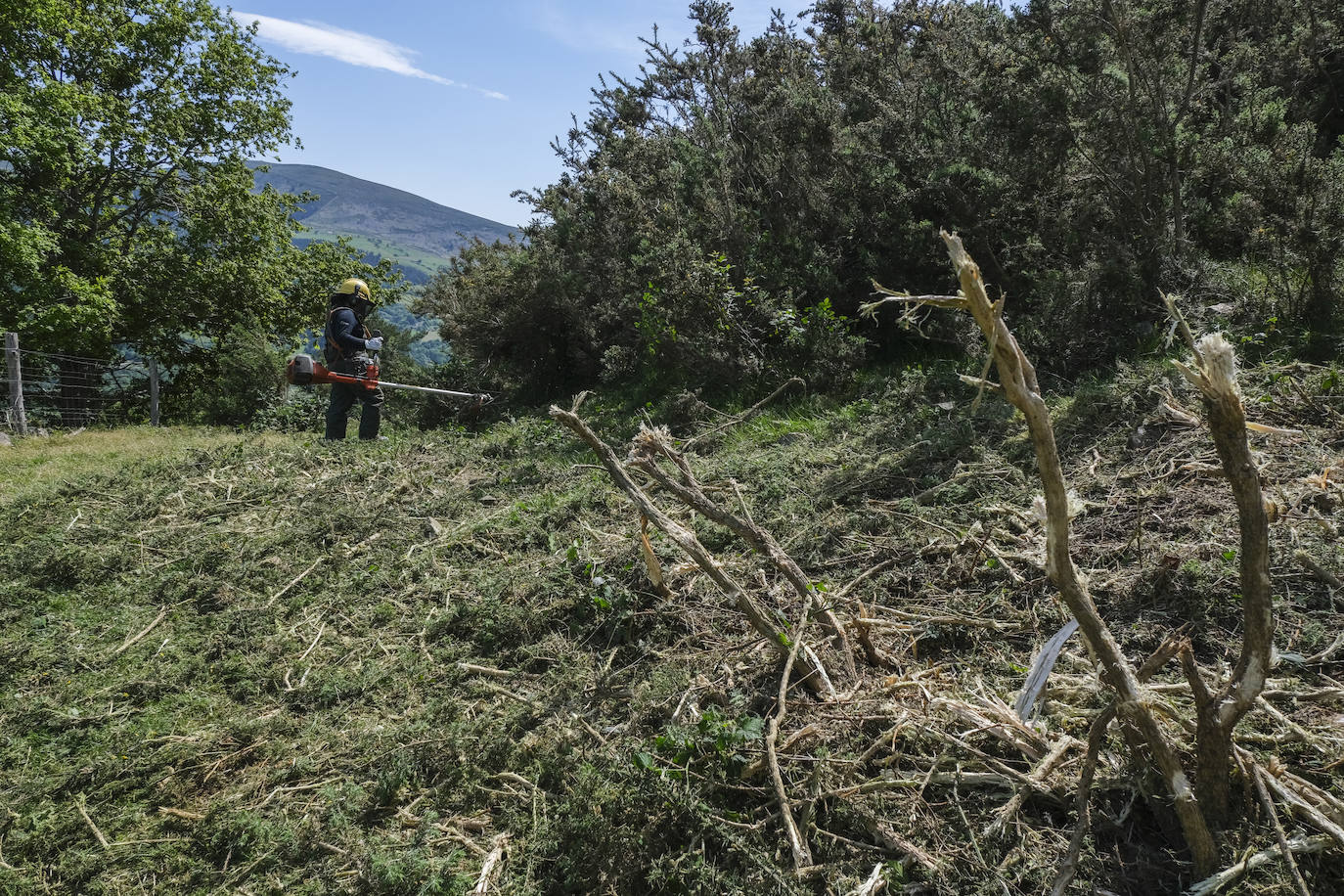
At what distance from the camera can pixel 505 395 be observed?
12734mm

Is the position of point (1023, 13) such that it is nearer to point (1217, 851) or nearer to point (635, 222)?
point (635, 222)

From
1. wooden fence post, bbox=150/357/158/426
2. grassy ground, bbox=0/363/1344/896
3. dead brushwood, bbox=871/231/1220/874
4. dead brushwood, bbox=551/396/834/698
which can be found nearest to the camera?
dead brushwood, bbox=871/231/1220/874

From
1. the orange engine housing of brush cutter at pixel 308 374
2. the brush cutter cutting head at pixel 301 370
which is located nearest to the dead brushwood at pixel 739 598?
the orange engine housing of brush cutter at pixel 308 374

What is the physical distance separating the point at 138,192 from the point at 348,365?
645 inches

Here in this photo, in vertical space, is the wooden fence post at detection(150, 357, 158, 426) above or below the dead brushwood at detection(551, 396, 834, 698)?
below

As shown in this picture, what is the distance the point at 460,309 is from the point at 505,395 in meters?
2.26

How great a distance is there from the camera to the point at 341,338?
30.7ft

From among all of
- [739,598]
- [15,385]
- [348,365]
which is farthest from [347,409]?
[739,598]

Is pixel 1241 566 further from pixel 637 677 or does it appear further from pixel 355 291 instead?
pixel 355 291

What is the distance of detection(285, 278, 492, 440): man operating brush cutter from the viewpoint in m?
9.23

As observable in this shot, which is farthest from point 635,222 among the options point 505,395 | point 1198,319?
point 1198,319

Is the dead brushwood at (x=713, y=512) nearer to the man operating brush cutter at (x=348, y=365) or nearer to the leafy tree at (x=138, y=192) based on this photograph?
the man operating brush cutter at (x=348, y=365)

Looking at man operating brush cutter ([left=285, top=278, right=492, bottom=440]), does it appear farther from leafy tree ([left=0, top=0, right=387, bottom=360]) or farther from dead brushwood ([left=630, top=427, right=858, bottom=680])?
leafy tree ([left=0, top=0, right=387, bottom=360])

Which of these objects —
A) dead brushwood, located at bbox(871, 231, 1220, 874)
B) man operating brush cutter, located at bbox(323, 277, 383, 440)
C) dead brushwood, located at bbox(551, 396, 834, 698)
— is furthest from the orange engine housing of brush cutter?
dead brushwood, located at bbox(871, 231, 1220, 874)
